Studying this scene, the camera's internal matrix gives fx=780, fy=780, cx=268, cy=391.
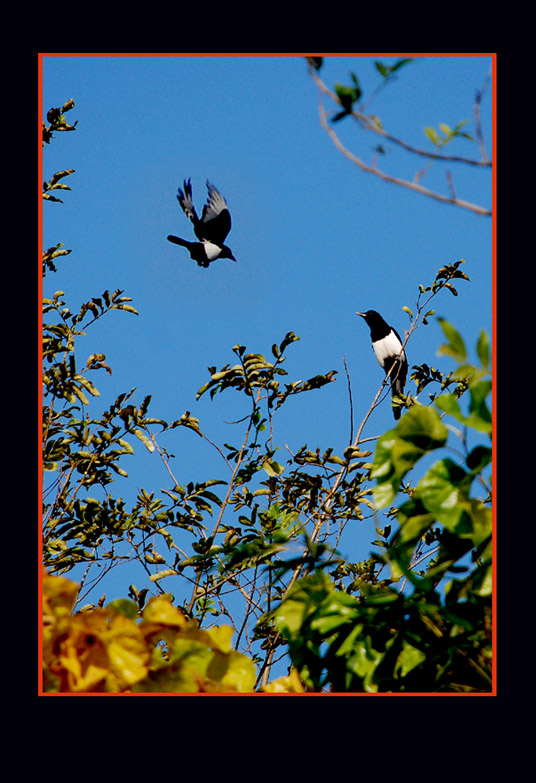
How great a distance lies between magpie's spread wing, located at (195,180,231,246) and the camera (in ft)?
7.92

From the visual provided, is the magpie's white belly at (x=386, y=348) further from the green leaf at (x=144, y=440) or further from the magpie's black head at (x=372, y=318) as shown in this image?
the green leaf at (x=144, y=440)

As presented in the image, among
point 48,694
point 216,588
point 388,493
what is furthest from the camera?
point 216,588

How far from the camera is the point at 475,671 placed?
3.77ft

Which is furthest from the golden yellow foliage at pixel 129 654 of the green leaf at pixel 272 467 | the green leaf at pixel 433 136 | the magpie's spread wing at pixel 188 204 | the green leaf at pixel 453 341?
the magpie's spread wing at pixel 188 204

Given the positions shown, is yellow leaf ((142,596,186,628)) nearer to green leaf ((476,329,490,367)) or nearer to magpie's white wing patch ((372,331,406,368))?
green leaf ((476,329,490,367))

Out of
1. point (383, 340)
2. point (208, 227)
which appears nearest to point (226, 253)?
point (208, 227)

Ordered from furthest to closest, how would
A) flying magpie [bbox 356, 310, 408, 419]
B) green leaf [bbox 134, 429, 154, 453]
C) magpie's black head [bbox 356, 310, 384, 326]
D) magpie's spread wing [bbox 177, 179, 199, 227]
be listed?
magpie's black head [bbox 356, 310, 384, 326]
flying magpie [bbox 356, 310, 408, 419]
magpie's spread wing [bbox 177, 179, 199, 227]
green leaf [bbox 134, 429, 154, 453]

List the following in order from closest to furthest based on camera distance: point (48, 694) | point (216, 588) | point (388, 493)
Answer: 1. point (48, 694)
2. point (388, 493)
3. point (216, 588)

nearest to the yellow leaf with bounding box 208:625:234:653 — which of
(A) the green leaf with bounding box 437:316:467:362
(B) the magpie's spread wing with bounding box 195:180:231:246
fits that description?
(A) the green leaf with bounding box 437:316:467:362

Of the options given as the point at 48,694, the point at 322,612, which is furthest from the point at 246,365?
the point at 48,694

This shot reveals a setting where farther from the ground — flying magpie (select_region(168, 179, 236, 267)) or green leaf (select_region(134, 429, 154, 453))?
flying magpie (select_region(168, 179, 236, 267))

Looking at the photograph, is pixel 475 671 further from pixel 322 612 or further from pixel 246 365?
pixel 246 365
